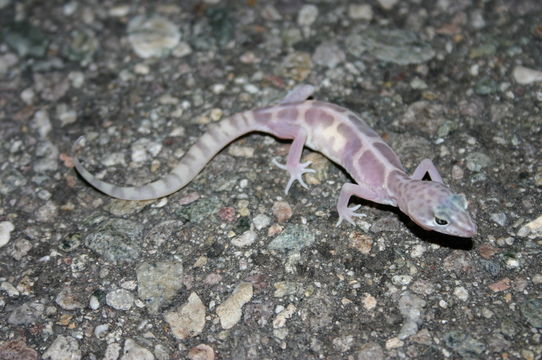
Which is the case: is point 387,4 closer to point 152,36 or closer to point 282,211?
point 152,36

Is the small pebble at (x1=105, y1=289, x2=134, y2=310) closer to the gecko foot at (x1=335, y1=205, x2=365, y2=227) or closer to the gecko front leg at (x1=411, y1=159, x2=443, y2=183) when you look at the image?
the gecko foot at (x1=335, y1=205, x2=365, y2=227)

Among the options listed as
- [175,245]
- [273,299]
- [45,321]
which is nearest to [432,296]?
[273,299]

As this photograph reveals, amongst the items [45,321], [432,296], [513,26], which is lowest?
[45,321]

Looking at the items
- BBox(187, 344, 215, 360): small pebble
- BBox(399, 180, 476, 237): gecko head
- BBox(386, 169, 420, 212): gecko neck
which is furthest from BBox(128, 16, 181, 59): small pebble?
BBox(187, 344, 215, 360): small pebble

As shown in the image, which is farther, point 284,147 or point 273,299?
point 284,147

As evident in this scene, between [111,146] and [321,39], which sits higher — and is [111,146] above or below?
below

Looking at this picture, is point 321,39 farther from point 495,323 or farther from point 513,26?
point 495,323

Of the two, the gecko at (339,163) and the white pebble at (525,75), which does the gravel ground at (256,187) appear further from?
the gecko at (339,163)

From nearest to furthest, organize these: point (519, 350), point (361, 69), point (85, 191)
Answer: point (519, 350) → point (85, 191) → point (361, 69)
